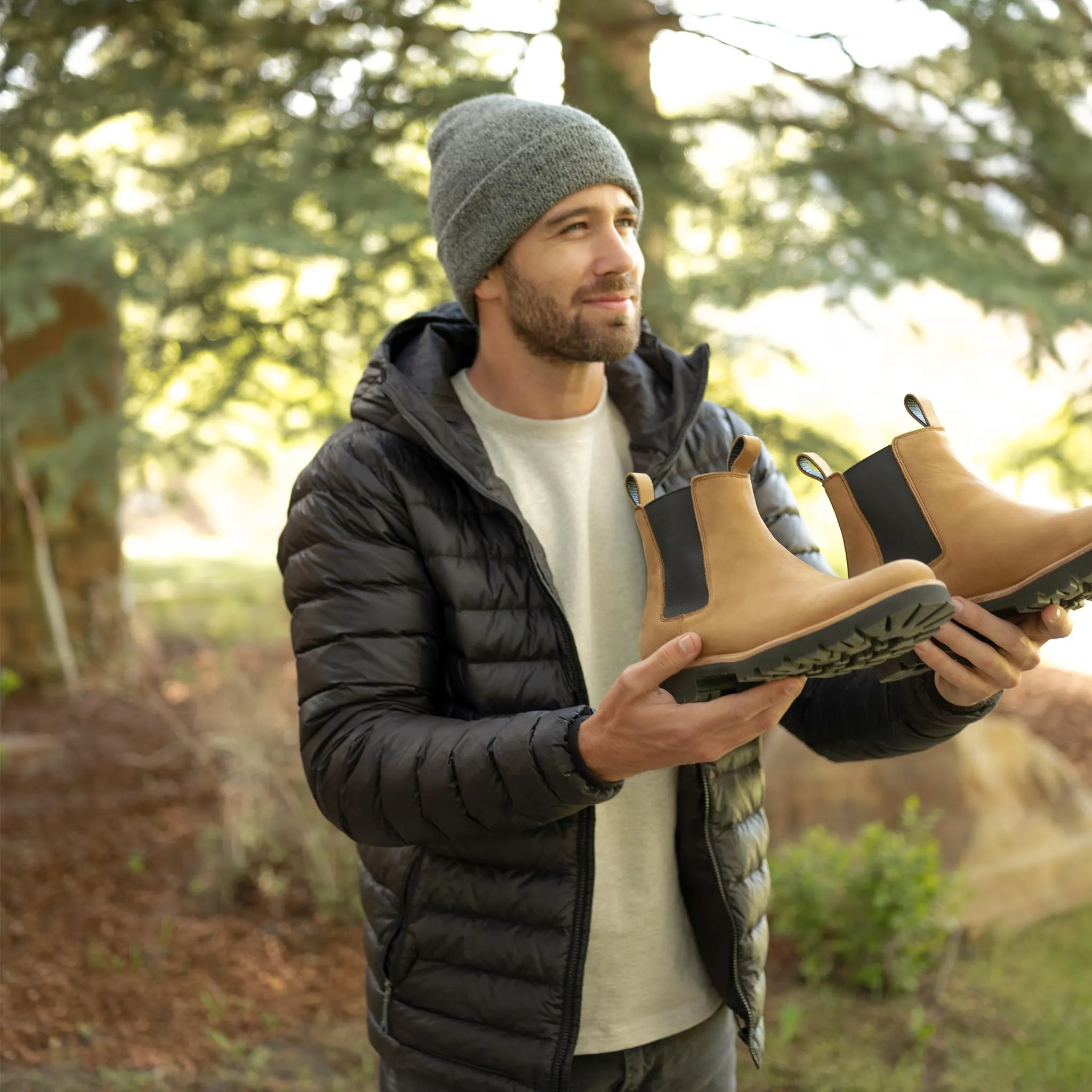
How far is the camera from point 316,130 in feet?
15.6

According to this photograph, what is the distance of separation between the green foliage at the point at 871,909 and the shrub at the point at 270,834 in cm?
176

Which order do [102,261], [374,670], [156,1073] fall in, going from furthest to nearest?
[102,261]
[156,1073]
[374,670]

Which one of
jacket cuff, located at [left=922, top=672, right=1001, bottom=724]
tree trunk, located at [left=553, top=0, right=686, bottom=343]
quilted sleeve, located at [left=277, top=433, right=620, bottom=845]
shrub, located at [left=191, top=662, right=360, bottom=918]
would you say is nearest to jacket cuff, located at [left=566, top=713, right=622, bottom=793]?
quilted sleeve, located at [left=277, top=433, right=620, bottom=845]

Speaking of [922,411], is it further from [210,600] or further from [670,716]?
[210,600]

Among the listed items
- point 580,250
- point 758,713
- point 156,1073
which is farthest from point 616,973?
point 156,1073

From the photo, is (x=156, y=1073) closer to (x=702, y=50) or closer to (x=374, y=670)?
(x=374, y=670)

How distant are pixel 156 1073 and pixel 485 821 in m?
2.55

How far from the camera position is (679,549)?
169 cm

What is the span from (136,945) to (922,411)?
13.0 ft

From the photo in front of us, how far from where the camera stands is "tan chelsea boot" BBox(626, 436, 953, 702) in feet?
4.59

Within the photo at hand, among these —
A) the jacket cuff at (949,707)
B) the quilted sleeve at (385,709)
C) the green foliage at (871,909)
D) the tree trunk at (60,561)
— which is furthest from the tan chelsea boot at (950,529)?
the tree trunk at (60,561)

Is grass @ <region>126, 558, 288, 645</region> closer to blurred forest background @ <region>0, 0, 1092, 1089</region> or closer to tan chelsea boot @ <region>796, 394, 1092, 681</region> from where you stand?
blurred forest background @ <region>0, 0, 1092, 1089</region>

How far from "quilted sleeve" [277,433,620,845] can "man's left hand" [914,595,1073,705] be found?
523 millimetres

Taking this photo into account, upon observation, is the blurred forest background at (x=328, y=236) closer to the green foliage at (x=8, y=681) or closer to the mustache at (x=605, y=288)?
the green foliage at (x=8, y=681)
